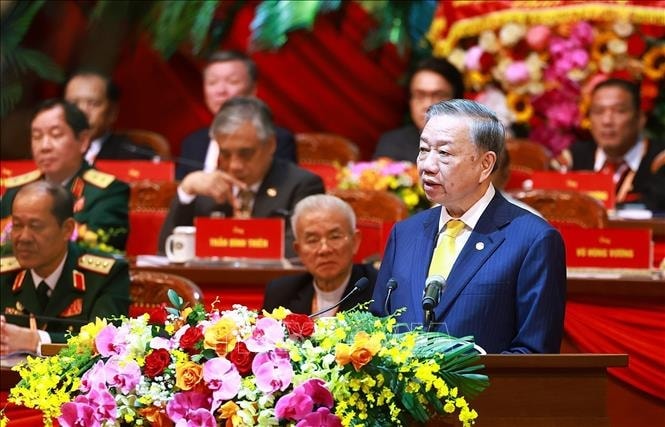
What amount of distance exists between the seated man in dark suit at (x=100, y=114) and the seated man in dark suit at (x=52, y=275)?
96.4 inches

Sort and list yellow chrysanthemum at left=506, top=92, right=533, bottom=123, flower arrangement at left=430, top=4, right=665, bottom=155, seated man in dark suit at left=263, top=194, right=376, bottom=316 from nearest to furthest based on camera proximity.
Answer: seated man in dark suit at left=263, top=194, right=376, bottom=316
flower arrangement at left=430, top=4, right=665, bottom=155
yellow chrysanthemum at left=506, top=92, right=533, bottom=123

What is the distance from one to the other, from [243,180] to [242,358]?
304 centimetres

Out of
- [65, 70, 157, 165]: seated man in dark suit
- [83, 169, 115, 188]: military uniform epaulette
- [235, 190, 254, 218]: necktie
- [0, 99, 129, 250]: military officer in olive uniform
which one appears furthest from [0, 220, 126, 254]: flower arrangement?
[65, 70, 157, 165]: seated man in dark suit

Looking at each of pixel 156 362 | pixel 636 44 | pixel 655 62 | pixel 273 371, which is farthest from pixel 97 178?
pixel 655 62

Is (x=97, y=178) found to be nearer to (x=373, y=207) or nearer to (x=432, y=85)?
(x=373, y=207)

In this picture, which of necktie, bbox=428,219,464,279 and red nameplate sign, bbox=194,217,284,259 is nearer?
necktie, bbox=428,219,464,279

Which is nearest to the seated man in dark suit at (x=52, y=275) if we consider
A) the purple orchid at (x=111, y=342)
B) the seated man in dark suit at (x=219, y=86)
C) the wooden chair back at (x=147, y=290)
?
the wooden chair back at (x=147, y=290)

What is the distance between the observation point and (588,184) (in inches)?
259

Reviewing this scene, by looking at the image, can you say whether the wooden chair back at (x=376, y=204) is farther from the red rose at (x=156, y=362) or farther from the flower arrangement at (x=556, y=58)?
the red rose at (x=156, y=362)

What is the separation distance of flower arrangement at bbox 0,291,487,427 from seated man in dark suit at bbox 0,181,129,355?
1567 mm

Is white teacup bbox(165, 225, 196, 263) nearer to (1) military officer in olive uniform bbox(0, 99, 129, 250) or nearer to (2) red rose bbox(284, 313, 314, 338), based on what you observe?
(1) military officer in olive uniform bbox(0, 99, 129, 250)

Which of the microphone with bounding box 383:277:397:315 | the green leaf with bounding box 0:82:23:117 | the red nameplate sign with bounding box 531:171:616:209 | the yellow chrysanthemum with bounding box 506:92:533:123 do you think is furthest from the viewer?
the yellow chrysanthemum with bounding box 506:92:533:123

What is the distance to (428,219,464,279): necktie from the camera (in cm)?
356

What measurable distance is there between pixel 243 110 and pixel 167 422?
3.06 metres
